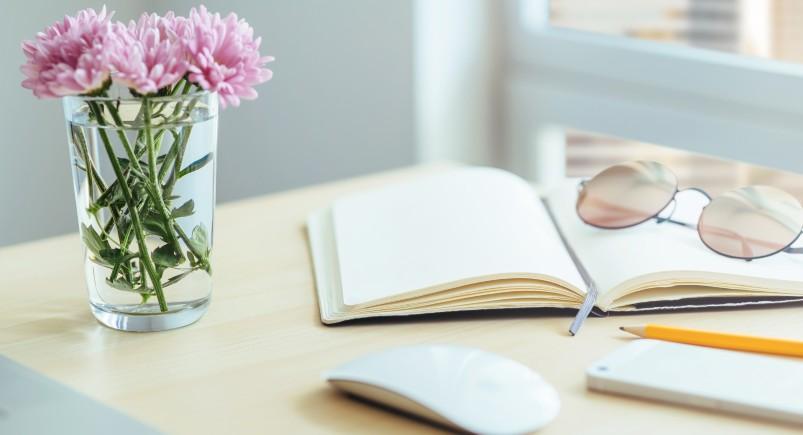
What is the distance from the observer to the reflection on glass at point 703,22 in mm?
1399

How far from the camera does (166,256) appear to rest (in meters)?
0.74

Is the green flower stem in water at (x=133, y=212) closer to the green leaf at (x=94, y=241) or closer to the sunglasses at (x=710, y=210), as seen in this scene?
the green leaf at (x=94, y=241)

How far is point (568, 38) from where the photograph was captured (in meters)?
1.55

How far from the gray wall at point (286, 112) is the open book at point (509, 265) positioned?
63cm

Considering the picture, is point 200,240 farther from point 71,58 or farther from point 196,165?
point 71,58

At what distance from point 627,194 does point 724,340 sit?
9.7 inches

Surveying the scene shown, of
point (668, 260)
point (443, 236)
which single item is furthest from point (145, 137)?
point (668, 260)

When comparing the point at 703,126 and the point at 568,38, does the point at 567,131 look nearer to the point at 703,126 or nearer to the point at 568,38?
the point at 568,38

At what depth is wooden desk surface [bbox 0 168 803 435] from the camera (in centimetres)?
61

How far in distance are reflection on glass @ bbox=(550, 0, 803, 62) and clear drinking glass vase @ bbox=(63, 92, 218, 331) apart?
0.92 m

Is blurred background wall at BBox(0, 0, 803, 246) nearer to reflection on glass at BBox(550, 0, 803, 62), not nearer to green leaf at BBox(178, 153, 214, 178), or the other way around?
reflection on glass at BBox(550, 0, 803, 62)

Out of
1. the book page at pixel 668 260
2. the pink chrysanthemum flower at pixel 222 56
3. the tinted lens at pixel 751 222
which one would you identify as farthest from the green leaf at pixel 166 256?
the tinted lens at pixel 751 222

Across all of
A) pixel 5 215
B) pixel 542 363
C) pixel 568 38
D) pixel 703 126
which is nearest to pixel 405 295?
pixel 542 363

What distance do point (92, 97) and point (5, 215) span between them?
116cm
